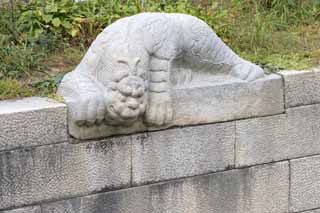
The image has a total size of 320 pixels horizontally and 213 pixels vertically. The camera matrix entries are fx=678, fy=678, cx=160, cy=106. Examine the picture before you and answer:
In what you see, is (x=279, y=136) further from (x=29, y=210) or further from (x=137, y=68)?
(x=29, y=210)

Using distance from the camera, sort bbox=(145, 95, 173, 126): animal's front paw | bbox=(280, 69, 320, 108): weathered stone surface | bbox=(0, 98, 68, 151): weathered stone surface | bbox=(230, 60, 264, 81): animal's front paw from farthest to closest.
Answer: bbox=(280, 69, 320, 108): weathered stone surface, bbox=(230, 60, 264, 81): animal's front paw, bbox=(145, 95, 173, 126): animal's front paw, bbox=(0, 98, 68, 151): weathered stone surface

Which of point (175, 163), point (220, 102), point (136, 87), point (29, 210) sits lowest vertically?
point (29, 210)

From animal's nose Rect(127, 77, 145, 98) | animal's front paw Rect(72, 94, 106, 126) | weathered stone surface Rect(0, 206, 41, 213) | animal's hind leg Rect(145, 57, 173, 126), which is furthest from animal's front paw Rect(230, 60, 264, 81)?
weathered stone surface Rect(0, 206, 41, 213)

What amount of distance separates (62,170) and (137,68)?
2.18 feet

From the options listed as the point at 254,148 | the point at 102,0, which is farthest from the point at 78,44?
the point at 254,148

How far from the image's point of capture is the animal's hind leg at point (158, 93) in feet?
11.9

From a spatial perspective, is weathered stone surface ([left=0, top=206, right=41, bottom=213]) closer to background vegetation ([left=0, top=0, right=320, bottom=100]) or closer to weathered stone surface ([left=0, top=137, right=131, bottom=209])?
weathered stone surface ([left=0, top=137, right=131, bottom=209])

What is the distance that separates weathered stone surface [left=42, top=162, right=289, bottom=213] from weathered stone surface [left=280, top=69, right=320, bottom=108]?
41cm

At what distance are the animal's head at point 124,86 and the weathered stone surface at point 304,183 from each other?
1239 millimetres

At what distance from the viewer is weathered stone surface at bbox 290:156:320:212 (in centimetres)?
427

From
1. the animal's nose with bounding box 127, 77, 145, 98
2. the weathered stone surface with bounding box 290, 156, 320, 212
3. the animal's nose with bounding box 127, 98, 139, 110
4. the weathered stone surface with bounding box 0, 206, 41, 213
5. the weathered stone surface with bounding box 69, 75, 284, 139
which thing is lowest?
the weathered stone surface with bounding box 290, 156, 320, 212

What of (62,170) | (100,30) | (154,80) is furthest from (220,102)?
(100,30)

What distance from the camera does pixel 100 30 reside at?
473cm

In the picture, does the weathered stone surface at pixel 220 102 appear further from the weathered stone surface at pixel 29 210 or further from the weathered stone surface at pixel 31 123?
the weathered stone surface at pixel 29 210
